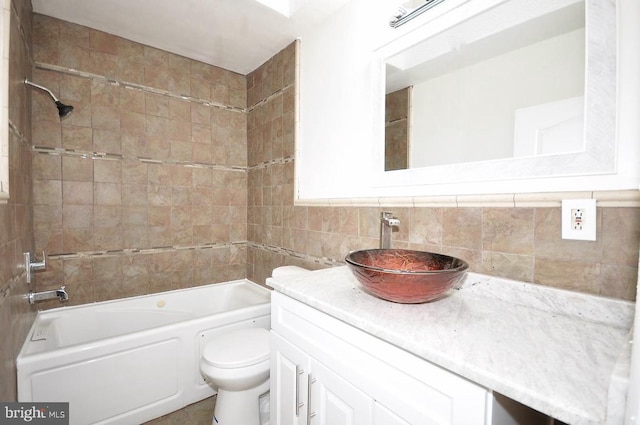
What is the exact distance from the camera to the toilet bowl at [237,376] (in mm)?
1407

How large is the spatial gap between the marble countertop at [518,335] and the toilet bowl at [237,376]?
0.60 metres

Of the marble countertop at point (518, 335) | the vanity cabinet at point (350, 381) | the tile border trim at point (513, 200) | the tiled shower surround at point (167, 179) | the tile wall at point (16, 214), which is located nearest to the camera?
the marble countertop at point (518, 335)

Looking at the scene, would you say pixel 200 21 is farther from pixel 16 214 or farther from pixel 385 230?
pixel 385 230

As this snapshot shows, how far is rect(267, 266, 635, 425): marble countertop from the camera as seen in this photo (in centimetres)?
50

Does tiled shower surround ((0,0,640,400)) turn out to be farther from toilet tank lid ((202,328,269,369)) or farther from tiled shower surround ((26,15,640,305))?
toilet tank lid ((202,328,269,369))

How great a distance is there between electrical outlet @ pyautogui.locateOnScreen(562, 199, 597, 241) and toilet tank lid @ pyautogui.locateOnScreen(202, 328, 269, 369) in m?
1.40

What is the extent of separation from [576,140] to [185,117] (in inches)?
97.8

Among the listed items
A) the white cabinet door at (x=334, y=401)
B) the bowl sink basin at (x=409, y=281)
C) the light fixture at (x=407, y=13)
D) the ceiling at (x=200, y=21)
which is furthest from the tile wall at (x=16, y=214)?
the light fixture at (x=407, y=13)

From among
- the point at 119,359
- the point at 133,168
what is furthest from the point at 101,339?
the point at 133,168

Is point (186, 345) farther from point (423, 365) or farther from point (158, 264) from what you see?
point (423, 365)

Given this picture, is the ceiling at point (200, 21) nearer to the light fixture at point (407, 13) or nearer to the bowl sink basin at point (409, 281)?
the light fixture at point (407, 13)

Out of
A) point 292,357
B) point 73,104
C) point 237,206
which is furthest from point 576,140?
point 73,104

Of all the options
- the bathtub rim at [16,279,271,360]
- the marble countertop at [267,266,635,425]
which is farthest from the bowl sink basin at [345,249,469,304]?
the bathtub rim at [16,279,271,360]

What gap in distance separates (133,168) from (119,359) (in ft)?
4.40
